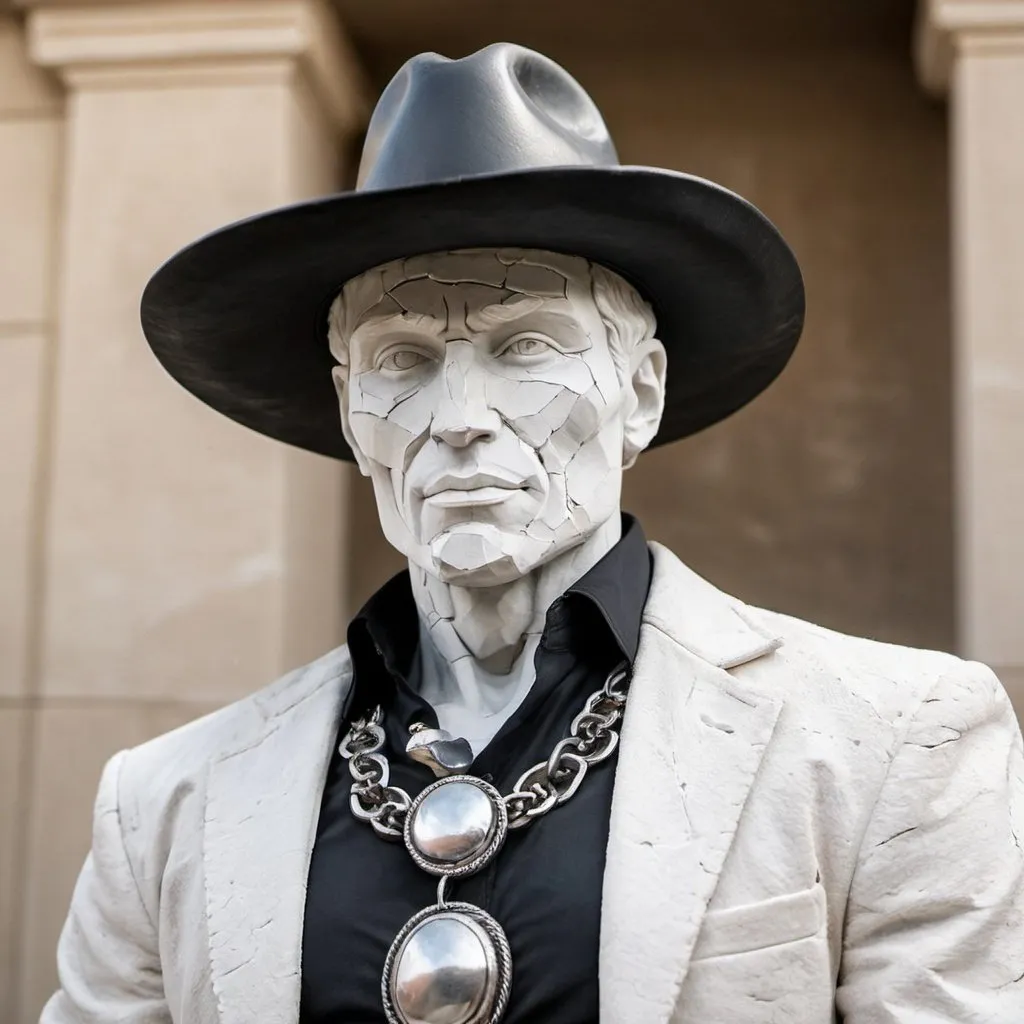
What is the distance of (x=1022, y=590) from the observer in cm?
253

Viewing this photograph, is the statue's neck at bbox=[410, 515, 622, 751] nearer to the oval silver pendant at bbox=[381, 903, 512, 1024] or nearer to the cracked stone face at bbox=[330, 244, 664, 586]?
the cracked stone face at bbox=[330, 244, 664, 586]

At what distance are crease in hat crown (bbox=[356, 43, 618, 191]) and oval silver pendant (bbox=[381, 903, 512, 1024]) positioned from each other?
793 mm

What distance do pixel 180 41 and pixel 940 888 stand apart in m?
2.27

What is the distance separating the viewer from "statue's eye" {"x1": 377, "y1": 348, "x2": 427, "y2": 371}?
1657mm

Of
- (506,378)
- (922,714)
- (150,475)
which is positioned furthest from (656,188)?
(150,475)

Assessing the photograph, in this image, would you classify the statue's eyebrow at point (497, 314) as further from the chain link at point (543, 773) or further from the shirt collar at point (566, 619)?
the chain link at point (543, 773)

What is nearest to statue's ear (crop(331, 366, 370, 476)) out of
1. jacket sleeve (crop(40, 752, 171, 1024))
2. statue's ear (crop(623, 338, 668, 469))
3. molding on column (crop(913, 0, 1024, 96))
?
statue's ear (crop(623, 338, 668, 469))

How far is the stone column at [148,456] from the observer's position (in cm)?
281

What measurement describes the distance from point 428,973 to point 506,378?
2.12ft

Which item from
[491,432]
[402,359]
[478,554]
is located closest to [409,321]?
[402,359]

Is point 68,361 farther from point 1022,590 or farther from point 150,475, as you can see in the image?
point 1022,590

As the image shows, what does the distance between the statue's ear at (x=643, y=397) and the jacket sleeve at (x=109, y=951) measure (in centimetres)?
81

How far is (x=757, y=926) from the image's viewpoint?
142cm

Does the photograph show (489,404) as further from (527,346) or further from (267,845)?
(267,845)
